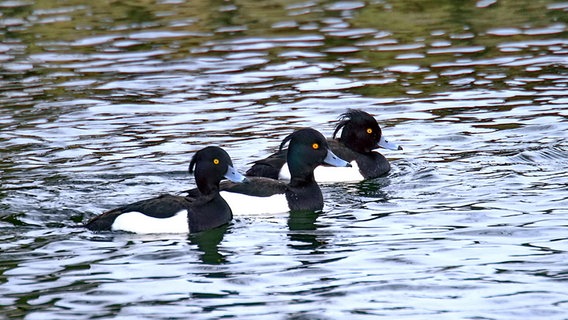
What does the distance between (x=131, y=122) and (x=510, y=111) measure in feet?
17.4

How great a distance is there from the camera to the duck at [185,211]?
11336 mm

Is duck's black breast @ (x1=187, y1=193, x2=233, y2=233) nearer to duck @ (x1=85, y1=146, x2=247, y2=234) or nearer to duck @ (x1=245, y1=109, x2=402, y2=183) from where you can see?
duck @ (x1=85, y1=146, x2=247, y2=234)

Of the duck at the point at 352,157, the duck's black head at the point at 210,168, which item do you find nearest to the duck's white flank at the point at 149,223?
the duck's black head at the point at 210,168

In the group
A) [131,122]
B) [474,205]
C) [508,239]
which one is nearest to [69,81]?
[131,122]

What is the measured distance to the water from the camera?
9359 millimetres

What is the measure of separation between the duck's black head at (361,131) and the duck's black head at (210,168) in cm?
276

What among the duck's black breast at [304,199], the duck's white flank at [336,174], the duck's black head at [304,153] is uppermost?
the duck's black head at [304,153]

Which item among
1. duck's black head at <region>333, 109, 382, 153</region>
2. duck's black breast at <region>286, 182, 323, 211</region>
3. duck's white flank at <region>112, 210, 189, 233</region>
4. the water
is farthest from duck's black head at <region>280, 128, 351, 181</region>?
duck's white flank at <region>112, 210, 189, 233</region>

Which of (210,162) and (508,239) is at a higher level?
(210,162)

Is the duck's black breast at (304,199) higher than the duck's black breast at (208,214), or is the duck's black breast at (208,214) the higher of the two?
the duck's black breast at (208,214)

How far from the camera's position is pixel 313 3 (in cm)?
2569

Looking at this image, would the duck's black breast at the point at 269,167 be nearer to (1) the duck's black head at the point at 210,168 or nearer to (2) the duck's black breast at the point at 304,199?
(2) the duck's black breast at the point at 304,199

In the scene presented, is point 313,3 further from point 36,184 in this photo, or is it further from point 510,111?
point 36,184

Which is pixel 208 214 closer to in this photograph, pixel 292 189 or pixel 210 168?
pixel 210 168
